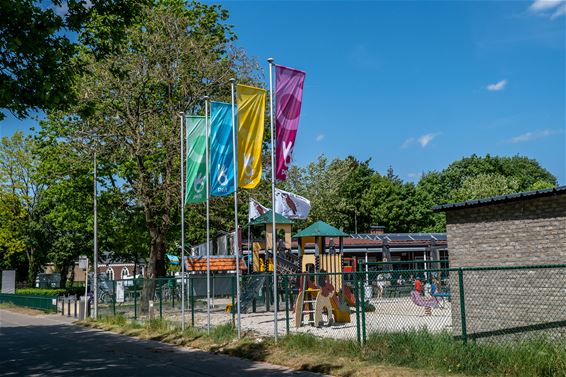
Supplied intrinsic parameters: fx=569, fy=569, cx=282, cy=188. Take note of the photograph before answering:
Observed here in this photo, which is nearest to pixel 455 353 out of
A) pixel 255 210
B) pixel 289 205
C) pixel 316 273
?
pixel 316 273

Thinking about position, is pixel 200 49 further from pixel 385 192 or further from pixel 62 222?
pixel 385 192

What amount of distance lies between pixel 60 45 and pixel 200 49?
14.7 metres

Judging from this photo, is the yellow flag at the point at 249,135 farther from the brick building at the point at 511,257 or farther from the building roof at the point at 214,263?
the building roof at the point at 214,263

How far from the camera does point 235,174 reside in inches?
622

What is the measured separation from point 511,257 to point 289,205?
15920 mm

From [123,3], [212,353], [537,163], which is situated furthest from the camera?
[537,163]

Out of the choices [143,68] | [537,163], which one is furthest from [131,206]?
[537,163]

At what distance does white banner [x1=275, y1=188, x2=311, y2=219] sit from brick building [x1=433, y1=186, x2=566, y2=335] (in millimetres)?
14163

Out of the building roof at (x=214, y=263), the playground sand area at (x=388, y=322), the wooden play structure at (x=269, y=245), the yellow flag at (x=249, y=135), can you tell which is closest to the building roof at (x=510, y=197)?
the playground sand area at (x=388, y=322)

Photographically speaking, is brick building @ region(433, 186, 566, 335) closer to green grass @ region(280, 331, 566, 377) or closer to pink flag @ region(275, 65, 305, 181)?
green grass @ region(280, 331, 566, 377)

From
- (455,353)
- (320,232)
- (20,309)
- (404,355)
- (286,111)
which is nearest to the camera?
(455,353)

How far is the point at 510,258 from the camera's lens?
12.4 meters

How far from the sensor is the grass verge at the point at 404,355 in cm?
907

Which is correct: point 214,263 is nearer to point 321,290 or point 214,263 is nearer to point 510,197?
point 321,290
